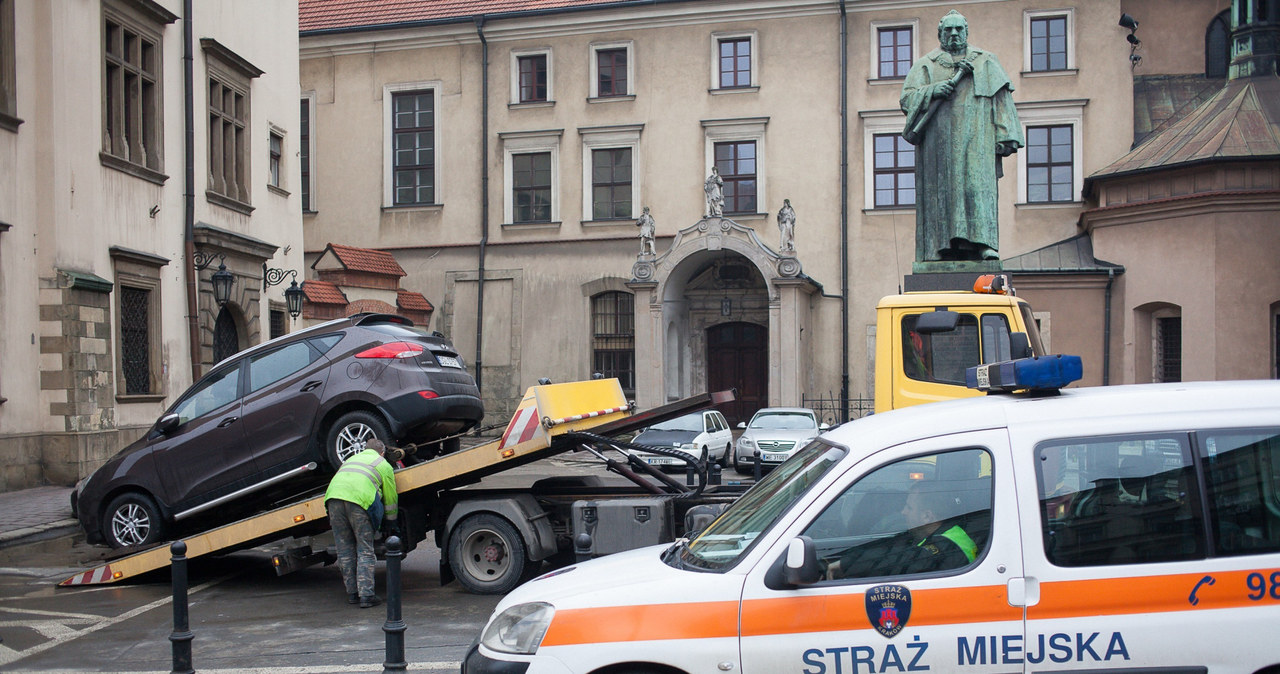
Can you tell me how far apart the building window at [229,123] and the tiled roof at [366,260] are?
386 centimetres

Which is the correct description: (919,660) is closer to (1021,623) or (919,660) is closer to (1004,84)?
(1021,623)

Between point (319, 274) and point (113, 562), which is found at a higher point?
point (319, 274)

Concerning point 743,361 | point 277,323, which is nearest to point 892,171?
point 743,361

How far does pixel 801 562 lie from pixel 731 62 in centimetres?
2818

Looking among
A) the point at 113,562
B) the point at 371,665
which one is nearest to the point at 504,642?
the point at 371,665

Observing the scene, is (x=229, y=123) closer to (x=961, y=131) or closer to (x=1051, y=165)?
(x=961, y=131)

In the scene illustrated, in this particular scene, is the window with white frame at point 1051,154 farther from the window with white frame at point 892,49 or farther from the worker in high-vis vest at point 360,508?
the worker in high-vis vest at point 360,508

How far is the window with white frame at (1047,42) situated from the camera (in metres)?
28.8

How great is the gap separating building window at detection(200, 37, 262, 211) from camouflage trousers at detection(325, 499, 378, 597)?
14.0 m

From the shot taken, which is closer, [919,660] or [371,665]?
[919,660]

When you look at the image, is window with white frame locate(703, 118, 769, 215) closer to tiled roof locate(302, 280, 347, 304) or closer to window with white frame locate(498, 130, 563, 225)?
window with white frame locate(498, 130, 563, 225)

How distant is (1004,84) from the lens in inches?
432

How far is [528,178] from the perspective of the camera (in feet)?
106

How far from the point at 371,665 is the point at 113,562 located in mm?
4214
